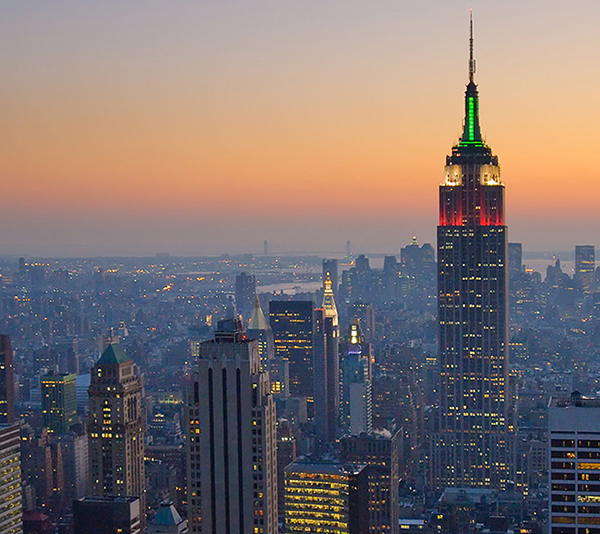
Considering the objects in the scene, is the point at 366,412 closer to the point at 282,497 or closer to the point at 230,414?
the point at 282,497

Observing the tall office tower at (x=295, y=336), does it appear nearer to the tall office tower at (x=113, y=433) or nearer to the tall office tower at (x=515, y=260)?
the tall office tower at (x=515, y=260)

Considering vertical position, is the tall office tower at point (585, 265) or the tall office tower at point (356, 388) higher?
the tall office tower at point (585, 265)

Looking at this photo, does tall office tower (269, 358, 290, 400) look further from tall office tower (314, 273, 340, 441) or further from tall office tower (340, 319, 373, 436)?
tall office tower (340, 319, 373, 436)

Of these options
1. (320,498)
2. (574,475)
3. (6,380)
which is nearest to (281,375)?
(6,380)

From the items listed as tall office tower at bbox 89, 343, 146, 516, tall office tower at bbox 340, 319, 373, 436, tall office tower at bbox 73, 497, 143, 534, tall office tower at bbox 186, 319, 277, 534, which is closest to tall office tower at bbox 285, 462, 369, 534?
tall office tower at bbox 73, 497, 143, 534

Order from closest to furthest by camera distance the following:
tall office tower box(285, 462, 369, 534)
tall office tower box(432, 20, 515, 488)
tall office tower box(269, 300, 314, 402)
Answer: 1. tall office tower box(285, 462, 369, 534)
2. tall office tower box(432, 20, 515, 488)
3. tall office tower box(269, 300, 314, 402)

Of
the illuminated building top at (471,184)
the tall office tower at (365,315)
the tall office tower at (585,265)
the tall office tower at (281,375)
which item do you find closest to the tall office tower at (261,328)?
the tall office tower at (281,375)
